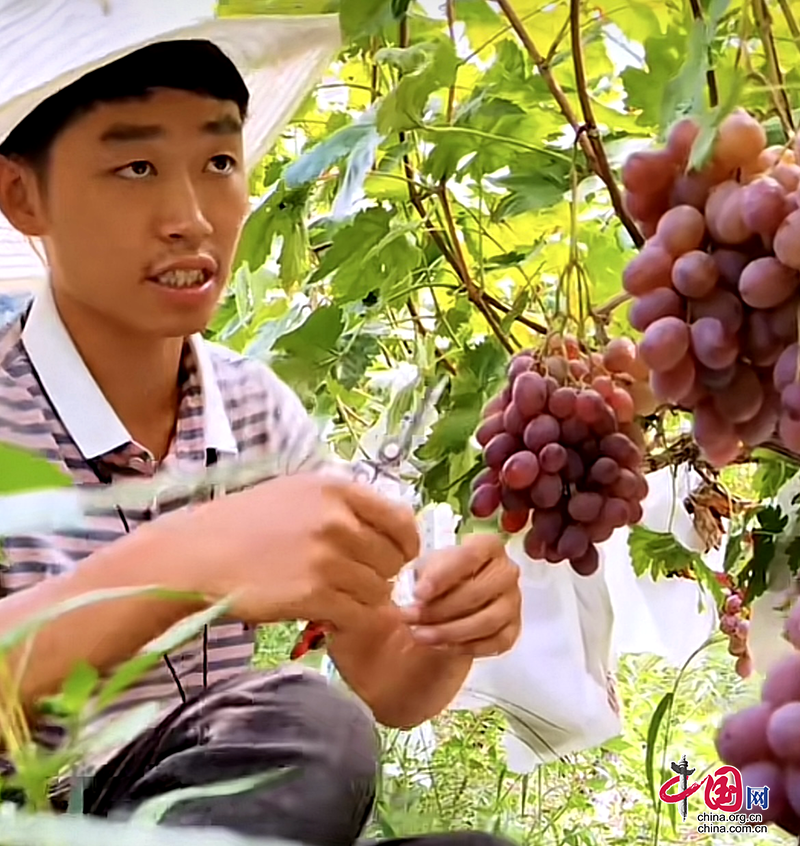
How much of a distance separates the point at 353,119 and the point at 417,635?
0.86ft

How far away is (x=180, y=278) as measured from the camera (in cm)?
43

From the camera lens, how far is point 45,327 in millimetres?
452

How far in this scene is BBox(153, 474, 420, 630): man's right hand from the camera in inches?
14.0

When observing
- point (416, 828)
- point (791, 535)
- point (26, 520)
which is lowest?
point (416, 828)

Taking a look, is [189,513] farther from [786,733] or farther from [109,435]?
[786,733]

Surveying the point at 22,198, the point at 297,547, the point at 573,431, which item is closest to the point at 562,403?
the point at 573,431

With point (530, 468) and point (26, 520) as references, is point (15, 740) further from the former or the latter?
point (530, 468)

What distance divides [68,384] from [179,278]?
2.5 inches

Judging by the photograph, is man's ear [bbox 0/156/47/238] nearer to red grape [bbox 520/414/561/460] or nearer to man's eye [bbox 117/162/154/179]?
man's eye [bbox 117/162/154/179]

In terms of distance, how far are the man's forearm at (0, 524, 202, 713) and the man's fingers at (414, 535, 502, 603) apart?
133 millimetres

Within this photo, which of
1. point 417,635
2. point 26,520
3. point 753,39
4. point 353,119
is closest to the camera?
point 26,520

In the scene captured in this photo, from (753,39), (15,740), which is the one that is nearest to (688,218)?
(753,39)

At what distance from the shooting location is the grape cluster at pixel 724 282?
0.90 feet

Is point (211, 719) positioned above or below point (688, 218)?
below
